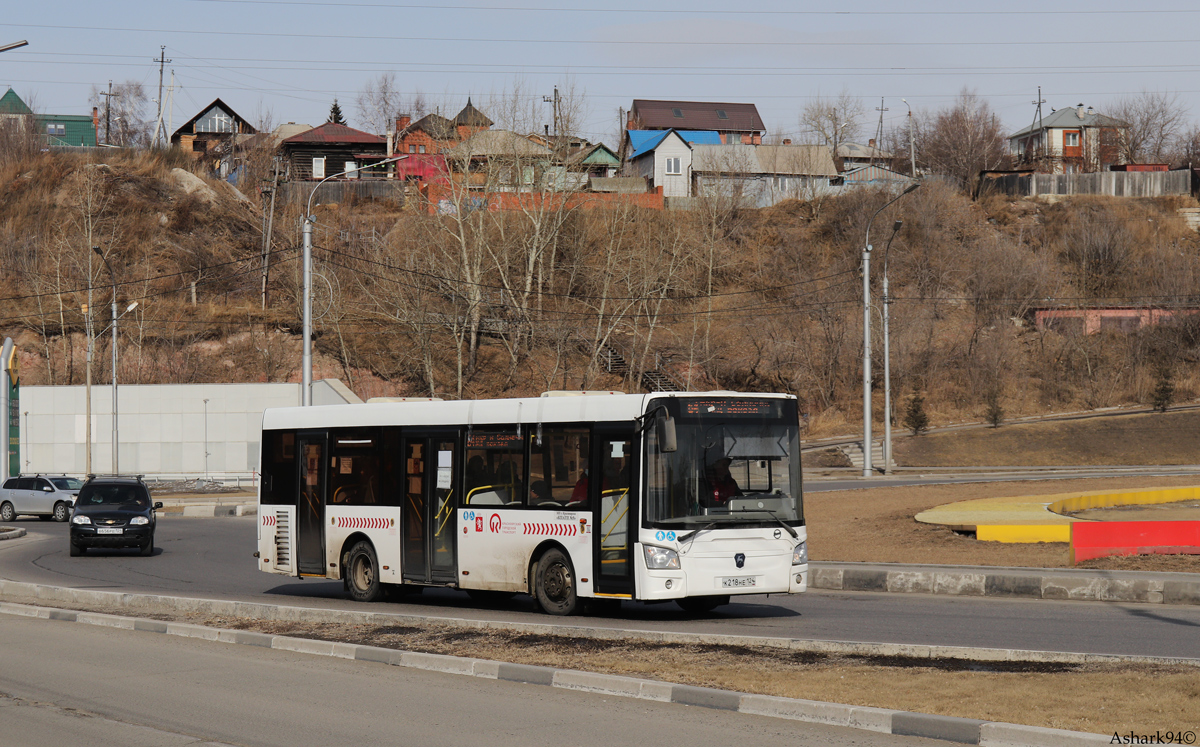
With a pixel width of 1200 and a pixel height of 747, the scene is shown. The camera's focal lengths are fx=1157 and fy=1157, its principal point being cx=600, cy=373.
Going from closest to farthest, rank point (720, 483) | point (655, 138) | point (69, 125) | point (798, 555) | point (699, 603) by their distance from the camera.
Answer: point (720, 483) → point (798, 555) → point (699, 603) → point (655, 138) → point (69, 125)

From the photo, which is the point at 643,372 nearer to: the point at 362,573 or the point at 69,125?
the point at 362,573

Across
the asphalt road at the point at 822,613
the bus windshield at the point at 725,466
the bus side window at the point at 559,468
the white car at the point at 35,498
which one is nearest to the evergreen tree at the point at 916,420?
the white car at the point at 35,498

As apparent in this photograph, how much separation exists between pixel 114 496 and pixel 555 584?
15604 millimetres

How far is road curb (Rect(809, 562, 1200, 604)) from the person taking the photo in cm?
1470

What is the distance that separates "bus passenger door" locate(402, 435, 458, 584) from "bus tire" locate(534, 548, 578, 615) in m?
1.55

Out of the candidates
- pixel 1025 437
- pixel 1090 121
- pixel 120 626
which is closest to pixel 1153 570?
pixel 120 626

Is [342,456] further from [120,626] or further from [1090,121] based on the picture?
[1090,121]

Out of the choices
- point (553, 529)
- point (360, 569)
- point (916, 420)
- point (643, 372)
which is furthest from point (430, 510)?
point (643, 372)

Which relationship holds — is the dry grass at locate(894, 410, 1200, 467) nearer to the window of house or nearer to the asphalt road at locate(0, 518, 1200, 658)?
the asphalt road at locate(0, 518, 1200, 658)

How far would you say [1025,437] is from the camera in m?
53.4

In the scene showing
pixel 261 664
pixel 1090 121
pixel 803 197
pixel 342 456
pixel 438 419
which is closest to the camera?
pixel 261 664

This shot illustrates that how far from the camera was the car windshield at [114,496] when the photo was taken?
25.8m

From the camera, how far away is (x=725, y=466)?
1360 cm

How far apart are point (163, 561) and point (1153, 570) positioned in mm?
18775
